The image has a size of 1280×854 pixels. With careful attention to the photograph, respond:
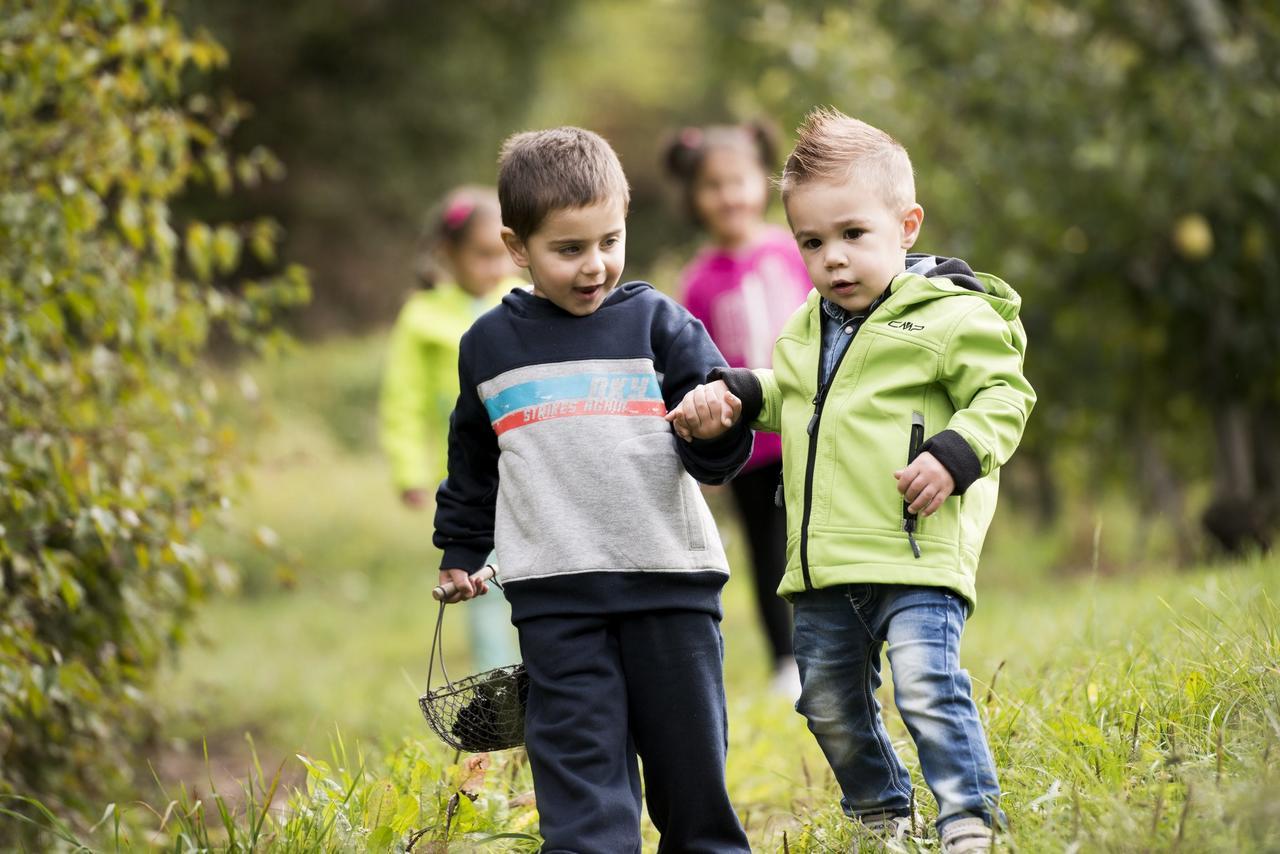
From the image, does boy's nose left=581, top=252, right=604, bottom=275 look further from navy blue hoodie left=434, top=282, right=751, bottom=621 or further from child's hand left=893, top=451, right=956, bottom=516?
child's hand left=893, top=451, right=956, bottom=516

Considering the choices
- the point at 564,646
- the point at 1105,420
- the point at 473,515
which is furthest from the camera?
the point at 1105,420

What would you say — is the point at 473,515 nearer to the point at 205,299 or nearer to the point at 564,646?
the point at 564,646

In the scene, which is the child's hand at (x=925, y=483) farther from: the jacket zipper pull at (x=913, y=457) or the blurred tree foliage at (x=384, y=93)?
the blurred tree foliage at (x=384, y=93)

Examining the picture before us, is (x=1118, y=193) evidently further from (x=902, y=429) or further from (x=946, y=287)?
(x=902, y=429)

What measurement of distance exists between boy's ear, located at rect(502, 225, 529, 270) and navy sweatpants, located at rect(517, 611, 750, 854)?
29.2 inches

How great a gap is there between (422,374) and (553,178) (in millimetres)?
2700

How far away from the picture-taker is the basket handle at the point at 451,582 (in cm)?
294

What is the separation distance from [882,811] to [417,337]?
3.09m

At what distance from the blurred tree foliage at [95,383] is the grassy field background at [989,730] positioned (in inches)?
9.9

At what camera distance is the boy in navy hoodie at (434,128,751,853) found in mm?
2723

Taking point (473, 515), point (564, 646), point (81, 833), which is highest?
point (473, 515)

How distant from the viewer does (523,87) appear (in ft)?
63.3

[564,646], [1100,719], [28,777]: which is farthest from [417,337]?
[1100,719]

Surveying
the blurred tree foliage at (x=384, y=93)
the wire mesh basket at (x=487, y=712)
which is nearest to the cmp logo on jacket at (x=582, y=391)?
the wire mesh basket at (x=487, y=712)
